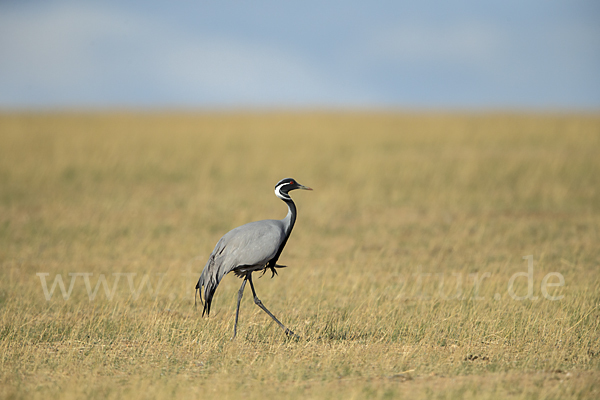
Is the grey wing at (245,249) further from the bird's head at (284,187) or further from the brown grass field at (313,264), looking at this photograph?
the brown grass field at (313,264)

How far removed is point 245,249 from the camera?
21.9 feet

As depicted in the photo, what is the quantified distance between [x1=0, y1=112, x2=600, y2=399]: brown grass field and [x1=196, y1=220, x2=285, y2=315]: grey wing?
639 mm

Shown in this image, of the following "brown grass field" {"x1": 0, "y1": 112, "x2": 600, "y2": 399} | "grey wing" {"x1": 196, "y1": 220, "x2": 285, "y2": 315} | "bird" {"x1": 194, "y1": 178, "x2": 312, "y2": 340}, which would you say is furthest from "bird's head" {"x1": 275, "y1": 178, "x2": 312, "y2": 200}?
"brown grass field" {"x1": 0, "y1": 112, "x2": 600, "y2": 399}

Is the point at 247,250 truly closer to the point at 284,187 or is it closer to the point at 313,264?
the point at 284,187

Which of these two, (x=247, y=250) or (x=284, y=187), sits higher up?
(x=284, y=187)

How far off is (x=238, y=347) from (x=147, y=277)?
371cm

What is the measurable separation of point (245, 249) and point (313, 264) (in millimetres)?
4194

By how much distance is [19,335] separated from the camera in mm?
6793

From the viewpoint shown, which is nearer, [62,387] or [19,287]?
[62,387]

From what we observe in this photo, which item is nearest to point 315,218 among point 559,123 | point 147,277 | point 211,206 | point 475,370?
point 211,206

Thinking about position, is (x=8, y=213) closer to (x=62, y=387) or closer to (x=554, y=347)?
(x=62, y=387)

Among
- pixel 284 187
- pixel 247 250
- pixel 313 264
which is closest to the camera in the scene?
pixel 247 250

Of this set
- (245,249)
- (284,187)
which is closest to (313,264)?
(284,187)

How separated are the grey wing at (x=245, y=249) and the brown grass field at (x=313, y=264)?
639 mm
